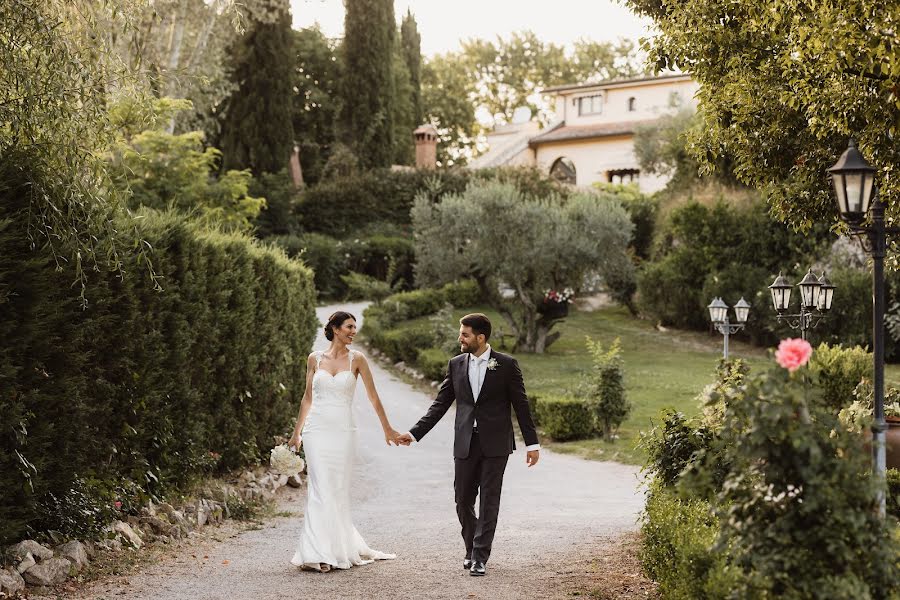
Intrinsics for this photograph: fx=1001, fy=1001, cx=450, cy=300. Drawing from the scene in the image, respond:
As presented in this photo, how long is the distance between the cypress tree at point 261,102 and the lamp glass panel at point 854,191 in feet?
116

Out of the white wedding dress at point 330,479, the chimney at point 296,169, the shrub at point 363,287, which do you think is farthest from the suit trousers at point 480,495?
the chimney at point 296,169

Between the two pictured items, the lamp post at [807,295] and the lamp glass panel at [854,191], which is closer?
the lamp glass panel at [854,191]

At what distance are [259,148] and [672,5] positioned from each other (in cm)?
3299

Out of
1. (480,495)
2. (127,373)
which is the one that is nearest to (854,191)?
(480,495)

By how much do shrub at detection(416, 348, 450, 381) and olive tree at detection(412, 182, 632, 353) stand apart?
3.68 m

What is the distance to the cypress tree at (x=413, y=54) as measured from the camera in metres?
55.5

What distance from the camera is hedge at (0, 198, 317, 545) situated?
6371 millimetres

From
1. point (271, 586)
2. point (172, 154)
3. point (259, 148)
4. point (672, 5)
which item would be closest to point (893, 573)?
point (271, 586)

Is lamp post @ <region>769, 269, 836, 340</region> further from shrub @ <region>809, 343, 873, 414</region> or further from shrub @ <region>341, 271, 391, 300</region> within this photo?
shrub @ <region>341, 271, 391, 300</region>

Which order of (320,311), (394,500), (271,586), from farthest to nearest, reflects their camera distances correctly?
(320,311), (394,500), (271,586)

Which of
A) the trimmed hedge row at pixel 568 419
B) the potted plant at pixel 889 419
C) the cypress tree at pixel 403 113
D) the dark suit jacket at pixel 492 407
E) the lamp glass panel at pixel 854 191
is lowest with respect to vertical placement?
the trimmed hedge row at pixel 568 419

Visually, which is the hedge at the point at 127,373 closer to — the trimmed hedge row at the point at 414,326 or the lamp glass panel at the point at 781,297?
the lamp glass panel at the point at 781,297

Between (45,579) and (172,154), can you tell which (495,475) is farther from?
(172,154)

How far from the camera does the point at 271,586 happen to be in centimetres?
670
